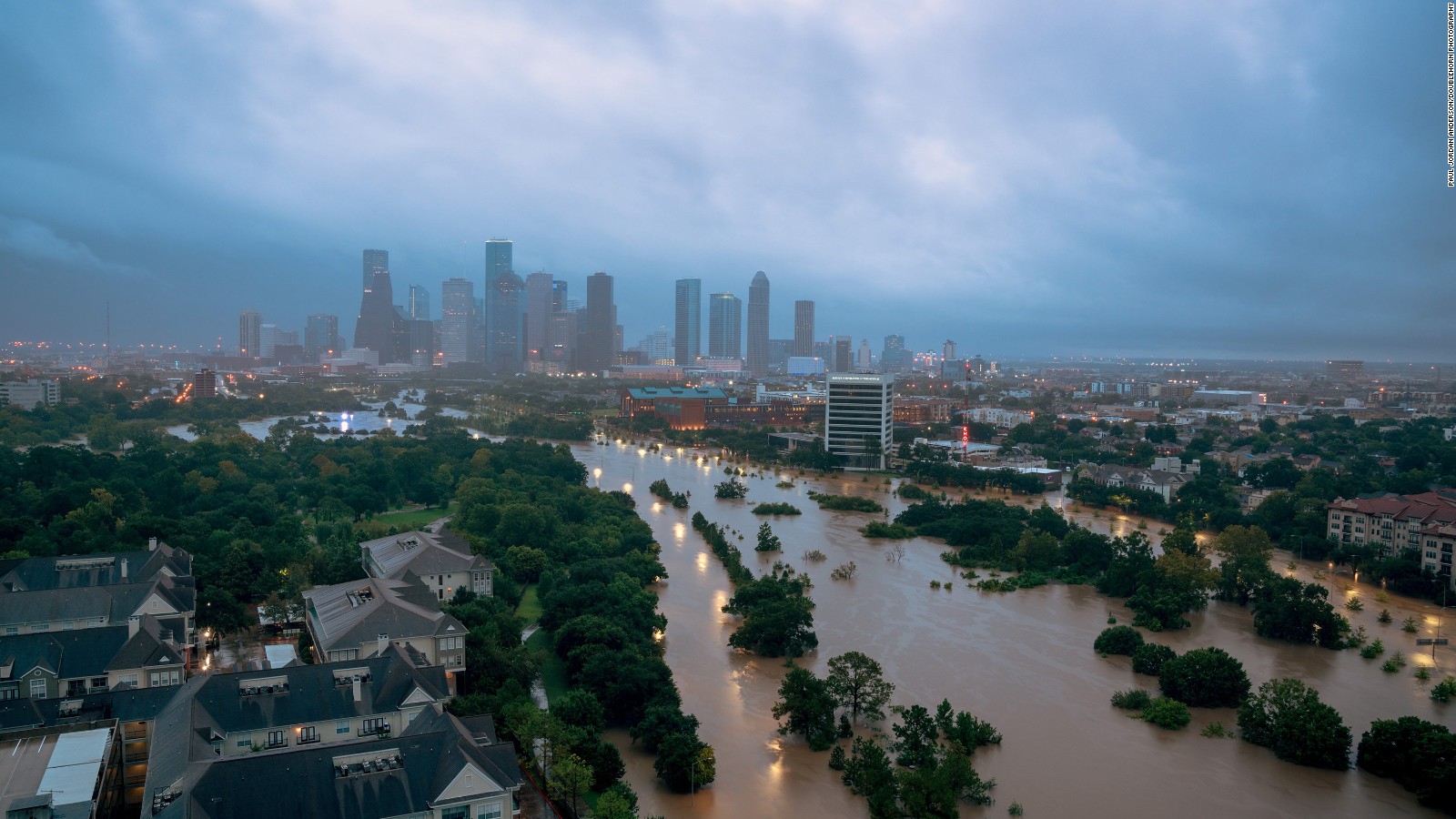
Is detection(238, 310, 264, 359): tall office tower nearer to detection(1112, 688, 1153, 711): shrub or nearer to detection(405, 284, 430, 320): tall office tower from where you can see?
detection(405, 284, 430, 320): tall office tower

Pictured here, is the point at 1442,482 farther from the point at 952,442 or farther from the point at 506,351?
the point at 506,351

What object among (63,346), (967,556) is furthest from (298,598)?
(63,346)

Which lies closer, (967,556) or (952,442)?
(967,556)

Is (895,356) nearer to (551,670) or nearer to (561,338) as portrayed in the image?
(561,338)

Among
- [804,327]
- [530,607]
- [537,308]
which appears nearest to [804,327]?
[804,327]

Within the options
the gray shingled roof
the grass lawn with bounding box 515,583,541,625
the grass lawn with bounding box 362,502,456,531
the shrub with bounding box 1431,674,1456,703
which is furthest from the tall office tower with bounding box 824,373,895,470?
the gray shingled roof
